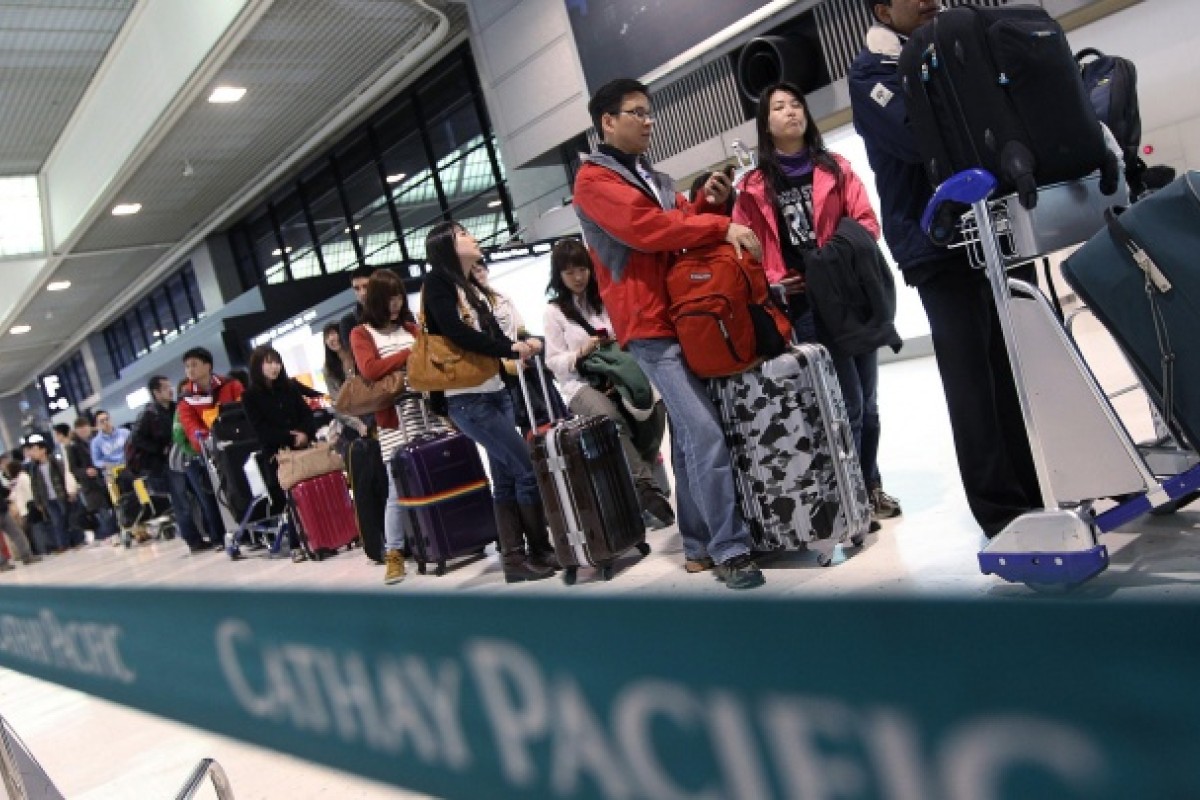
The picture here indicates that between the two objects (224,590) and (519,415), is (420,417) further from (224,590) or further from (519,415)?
(224,590)

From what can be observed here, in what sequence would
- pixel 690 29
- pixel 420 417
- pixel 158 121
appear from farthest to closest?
pixel 158 121 < pixel 690 29 < pixel 420 417

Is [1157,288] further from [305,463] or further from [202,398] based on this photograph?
[202,398]

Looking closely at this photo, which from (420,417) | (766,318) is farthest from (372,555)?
(766,318)

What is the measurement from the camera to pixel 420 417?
4.85 meters

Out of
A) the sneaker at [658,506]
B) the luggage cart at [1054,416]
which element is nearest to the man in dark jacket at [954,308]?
the luggage cart at [1054,416]

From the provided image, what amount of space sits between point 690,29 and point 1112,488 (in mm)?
7770

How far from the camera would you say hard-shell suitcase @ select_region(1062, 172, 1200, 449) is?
1.82 meters

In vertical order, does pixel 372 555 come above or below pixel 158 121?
below

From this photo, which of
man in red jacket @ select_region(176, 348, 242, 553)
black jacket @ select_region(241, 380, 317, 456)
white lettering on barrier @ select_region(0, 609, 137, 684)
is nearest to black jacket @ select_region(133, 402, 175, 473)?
man in red jacket @ select_region(176, 348, 242, 553)

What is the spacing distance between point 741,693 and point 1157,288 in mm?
1541

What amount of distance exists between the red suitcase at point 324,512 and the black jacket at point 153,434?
3491mm

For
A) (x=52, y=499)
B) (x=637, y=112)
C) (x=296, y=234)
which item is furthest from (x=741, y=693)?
(x=296, y=234)

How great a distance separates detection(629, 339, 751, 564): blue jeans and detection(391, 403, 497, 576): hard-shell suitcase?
1.79 m

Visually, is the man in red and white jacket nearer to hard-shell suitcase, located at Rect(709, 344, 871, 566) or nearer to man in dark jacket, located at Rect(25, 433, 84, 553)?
hard-shell suitcase, located at Rect(709, 344, 871, 566)
